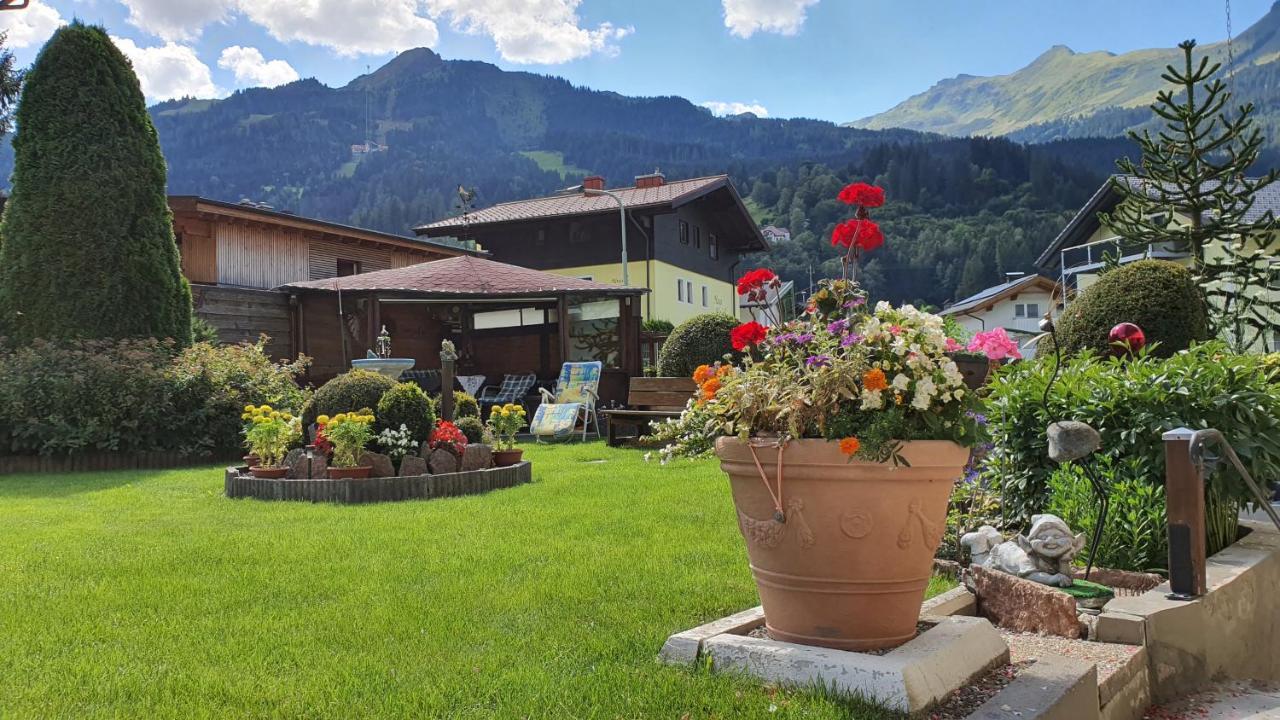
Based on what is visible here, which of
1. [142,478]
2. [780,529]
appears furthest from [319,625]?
[142,478]

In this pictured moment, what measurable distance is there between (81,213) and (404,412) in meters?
7.35

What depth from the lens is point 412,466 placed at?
784cm

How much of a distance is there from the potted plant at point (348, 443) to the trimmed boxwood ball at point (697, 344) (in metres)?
6.53

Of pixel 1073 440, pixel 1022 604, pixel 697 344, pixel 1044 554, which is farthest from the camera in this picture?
pixel 697 344

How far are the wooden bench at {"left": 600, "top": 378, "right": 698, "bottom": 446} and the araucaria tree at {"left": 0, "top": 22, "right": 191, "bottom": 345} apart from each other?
20.9 ft

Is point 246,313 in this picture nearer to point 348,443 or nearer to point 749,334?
point 348,443

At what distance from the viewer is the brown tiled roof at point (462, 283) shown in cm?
1688

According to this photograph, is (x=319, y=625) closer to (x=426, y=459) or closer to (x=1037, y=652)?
(x=1037, y=652)

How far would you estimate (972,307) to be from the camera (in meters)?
46.4

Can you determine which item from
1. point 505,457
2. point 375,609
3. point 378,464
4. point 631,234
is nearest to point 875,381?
point 375,609

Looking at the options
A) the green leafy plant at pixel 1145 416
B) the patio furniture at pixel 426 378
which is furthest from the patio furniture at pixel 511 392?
the green leafy plant at pixel 1145 416

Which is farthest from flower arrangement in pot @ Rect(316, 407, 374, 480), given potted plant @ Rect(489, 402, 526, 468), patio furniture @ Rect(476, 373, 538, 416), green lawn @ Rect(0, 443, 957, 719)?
patio furniture @ Rect(476, 373, 538, 416)

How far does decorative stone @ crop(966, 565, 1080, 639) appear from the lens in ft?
11.6

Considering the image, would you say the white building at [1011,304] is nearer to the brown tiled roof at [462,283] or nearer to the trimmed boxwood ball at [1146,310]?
the brown tiled roof at [462,283]
